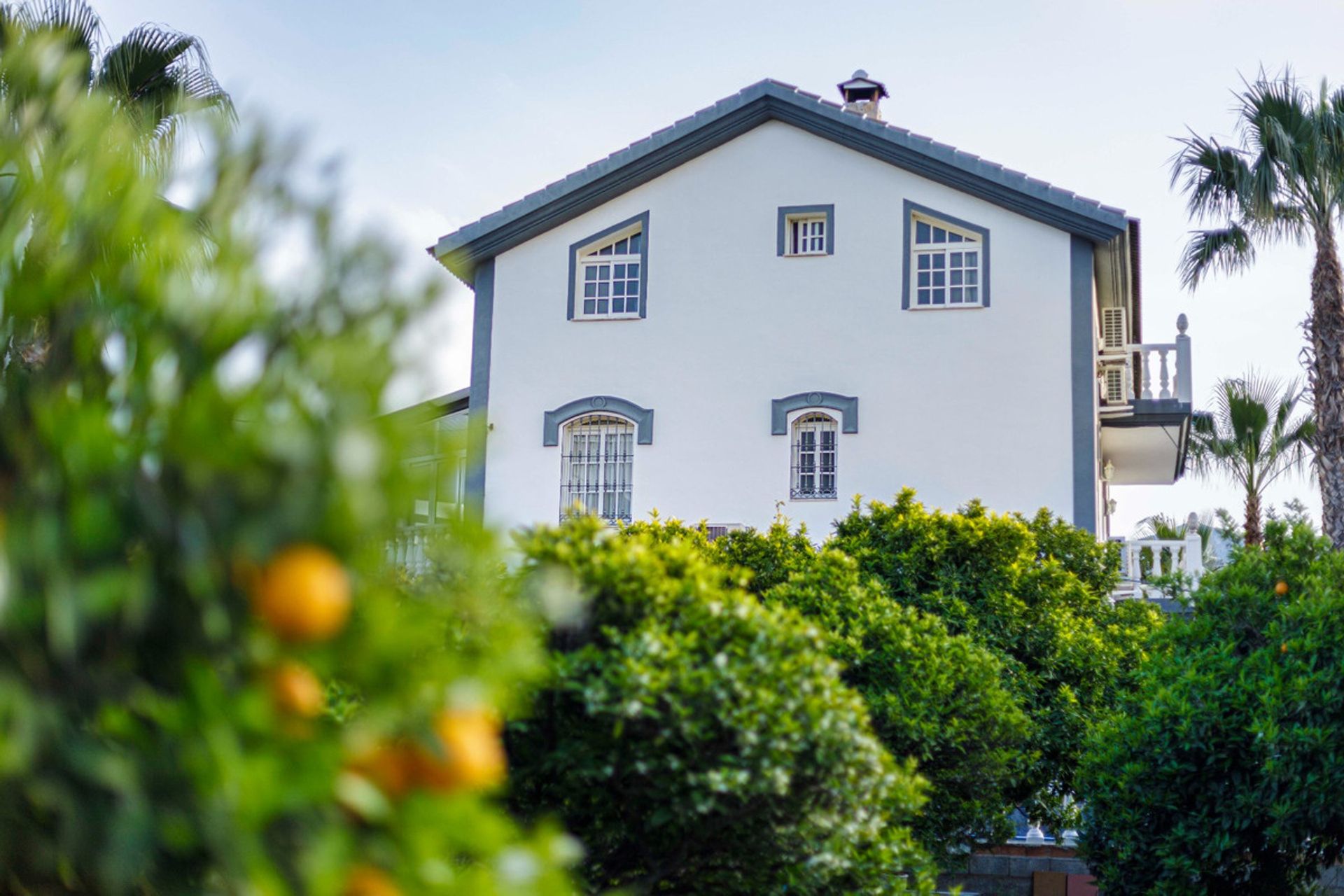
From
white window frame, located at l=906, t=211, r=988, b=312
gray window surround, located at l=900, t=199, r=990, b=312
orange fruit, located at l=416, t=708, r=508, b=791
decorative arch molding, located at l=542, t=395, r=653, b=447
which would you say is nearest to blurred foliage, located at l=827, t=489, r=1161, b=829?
gray window surround, located at l=900, t=199, r=990, b=312

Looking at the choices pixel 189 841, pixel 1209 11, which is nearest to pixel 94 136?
pixel 189 841

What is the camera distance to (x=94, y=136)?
2375mm

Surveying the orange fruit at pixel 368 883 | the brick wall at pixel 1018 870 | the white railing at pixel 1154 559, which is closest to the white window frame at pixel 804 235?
the white railing at pixel 1154 559

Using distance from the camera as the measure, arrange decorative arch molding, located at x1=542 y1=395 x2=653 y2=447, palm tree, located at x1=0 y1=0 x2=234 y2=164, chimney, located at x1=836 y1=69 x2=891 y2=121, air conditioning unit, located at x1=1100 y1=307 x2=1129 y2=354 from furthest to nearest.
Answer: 1. air conditioning unit, located at x1=1100 y1=307 x2=1129 y2=354
2. chimney, located at x1=836 y1=69 x2=891 y2=121
3. decorative arch molding, located at x1=542 y1=395 x2=653 y2=447
4. palm tree, located at x1=0 y1=0 x2=234 y2=164

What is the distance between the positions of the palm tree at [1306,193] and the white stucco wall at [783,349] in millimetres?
2873

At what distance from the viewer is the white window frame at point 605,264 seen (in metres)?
19.5

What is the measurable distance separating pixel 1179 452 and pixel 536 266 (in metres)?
11.3

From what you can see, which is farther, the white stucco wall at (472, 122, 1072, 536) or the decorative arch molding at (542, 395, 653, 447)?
the decorative arch molding at (542, 395, 653, 447)

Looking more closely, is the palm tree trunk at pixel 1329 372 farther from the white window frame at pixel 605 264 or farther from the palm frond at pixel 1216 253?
the white window frame at pixel 605 264

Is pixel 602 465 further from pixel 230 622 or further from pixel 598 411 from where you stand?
pixel 230 622

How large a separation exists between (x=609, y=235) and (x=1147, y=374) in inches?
339

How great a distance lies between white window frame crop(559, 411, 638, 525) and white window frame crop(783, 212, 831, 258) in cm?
349

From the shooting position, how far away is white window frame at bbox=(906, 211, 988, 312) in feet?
59.9

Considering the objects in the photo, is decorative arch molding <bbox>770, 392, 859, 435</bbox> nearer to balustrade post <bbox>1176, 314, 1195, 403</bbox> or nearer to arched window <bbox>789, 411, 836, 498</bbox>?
arched window <bbox>789, 411, 836, 498</bbox>
